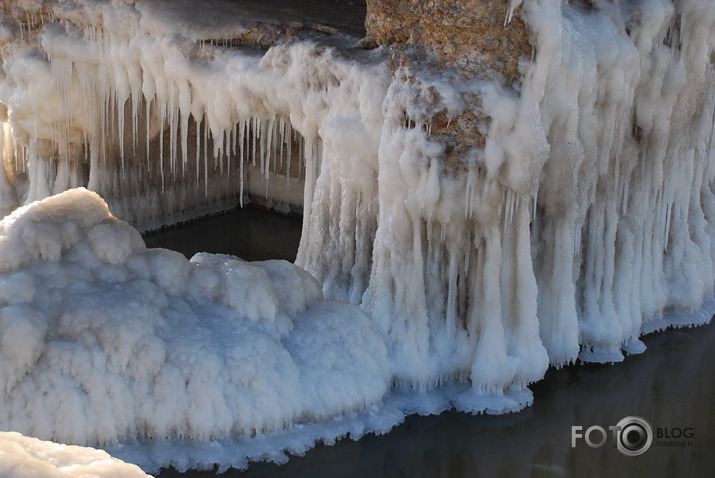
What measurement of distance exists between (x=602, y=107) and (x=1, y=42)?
24.9 ft

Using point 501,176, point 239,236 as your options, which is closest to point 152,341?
point 501,176

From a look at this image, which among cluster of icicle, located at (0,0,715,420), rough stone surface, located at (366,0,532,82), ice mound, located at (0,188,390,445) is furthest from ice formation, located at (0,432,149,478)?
rough stone surface, located at (366,0,532,82)

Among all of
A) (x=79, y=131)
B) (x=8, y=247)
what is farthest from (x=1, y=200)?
(x=8, y=247)

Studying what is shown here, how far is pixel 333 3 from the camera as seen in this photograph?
13.4m

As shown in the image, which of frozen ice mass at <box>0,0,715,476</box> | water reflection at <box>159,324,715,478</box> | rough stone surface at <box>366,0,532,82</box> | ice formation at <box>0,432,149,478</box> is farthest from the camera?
rough stone surface at <box>366,0,532,82</box>

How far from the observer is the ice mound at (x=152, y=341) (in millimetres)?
8242

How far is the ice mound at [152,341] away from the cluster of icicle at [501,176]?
732 millimetres

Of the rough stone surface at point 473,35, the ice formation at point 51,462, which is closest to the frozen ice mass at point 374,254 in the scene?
the rough stone surface at point 473,35

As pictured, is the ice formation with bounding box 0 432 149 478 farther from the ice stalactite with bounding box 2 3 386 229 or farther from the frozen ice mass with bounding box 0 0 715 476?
the ice stalactite with bounding box 2 3 386 229

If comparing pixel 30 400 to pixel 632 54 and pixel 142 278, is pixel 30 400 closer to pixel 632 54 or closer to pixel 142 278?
pixel 142 278

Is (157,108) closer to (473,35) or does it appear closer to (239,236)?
(239,236)

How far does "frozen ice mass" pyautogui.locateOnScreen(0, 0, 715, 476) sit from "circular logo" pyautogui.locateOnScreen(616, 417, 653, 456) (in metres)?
0.89

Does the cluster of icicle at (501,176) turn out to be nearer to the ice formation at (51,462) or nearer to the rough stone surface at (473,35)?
the rough stone surface at (473,35)

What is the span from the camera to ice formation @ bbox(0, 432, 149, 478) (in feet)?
11.3
